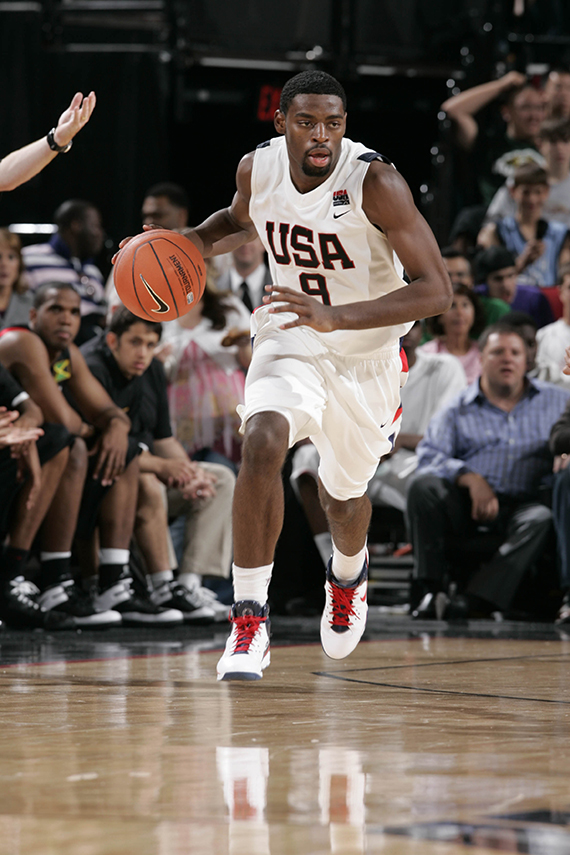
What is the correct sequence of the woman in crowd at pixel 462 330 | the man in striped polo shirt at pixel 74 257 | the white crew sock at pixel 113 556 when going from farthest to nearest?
the man in striped polo shirt at pixel 74 257 < the woman in crowd at pixel 462 330 < the white crew sock at pixel 113 556

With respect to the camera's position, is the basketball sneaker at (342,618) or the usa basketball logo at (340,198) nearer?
the usa basketball logo at (340,198)

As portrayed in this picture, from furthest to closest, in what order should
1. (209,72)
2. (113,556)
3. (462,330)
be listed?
(209,72) → (462,330) → (113,556)

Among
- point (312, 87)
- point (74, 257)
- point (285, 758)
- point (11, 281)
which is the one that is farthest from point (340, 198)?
point (74, 257)

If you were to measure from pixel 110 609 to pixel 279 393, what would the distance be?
2515 millimetres

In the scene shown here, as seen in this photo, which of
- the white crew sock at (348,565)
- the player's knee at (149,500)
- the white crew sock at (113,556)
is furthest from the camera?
the player's knee at (149,500)

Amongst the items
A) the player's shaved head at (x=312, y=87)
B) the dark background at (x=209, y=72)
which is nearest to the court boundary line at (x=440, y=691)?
the player's shaved head at (x=312, y=87)

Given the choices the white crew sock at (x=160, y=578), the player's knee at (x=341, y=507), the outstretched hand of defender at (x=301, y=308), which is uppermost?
the outstretched hand of defender at (x=301, y=308)

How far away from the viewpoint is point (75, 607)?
5328mm

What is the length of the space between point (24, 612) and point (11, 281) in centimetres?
205

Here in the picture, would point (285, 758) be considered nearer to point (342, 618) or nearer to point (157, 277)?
point (342, 618)

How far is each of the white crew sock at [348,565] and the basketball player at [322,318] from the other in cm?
5

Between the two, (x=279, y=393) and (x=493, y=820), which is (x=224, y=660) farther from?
(x=493, y=820)

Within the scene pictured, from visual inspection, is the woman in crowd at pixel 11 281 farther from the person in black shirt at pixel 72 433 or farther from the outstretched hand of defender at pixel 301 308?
the outstretched hand of defender at pixel 301 308

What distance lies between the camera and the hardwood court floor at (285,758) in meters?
1.66
